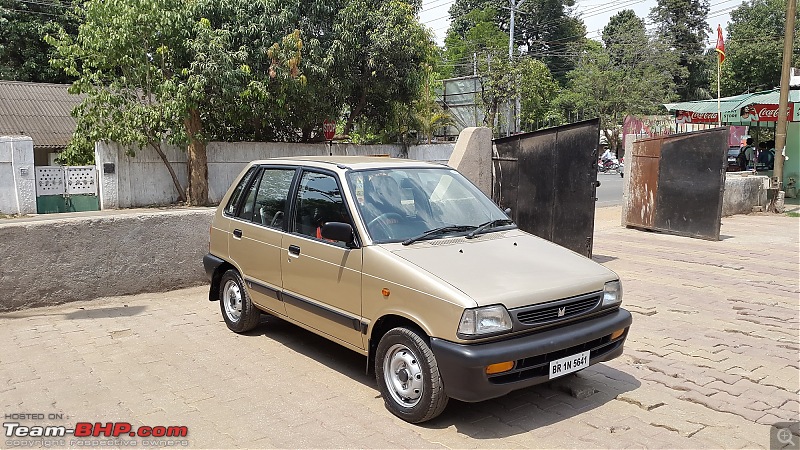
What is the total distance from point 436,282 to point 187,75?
14032mm

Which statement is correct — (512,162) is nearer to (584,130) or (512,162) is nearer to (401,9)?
(584,130)

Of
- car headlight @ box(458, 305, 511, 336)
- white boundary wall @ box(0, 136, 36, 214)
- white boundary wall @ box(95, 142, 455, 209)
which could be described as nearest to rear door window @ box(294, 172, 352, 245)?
car headlight @ box(458, 305, 511, 336)

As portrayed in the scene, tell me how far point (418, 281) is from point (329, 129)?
57.2 feet

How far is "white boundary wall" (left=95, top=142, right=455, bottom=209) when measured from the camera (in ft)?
53.7

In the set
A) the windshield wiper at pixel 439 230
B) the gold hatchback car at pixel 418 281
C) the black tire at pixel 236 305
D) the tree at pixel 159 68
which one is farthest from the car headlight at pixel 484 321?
the tree at pixel 159 68

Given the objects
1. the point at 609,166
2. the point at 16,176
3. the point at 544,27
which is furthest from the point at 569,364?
the point at 544,27

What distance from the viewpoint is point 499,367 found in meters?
3.81

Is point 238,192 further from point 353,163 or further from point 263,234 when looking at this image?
point 353,163

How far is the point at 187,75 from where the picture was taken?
16.1 meters

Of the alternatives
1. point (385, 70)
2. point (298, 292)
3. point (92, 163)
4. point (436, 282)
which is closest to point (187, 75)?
point (92, 163)

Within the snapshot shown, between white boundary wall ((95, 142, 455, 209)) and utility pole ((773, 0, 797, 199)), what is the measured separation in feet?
27.5

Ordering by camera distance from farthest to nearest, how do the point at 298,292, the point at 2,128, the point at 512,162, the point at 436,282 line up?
the point at 2,128 → the point at 512,162 → the point at 298,292 → the point at 436,282

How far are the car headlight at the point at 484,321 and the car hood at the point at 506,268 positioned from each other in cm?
5

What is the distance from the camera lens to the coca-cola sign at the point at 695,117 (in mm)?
19439
